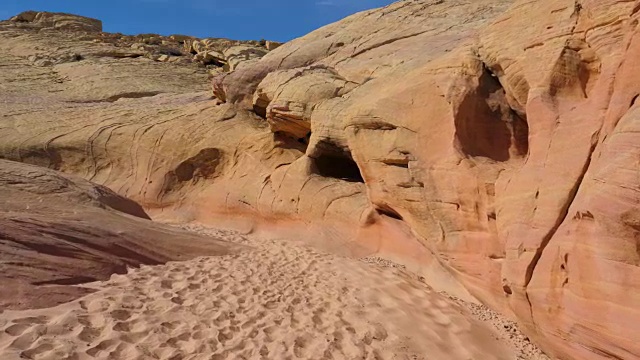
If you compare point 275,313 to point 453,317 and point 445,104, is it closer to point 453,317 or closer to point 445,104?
point 453,317

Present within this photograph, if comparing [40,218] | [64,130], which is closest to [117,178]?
[64,130]

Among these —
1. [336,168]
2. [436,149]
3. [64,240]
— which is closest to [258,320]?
[64,240]

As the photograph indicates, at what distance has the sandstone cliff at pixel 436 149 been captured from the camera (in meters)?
4.21

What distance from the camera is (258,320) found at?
15.8 feet

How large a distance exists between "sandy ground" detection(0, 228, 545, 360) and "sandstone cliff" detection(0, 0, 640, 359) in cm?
52

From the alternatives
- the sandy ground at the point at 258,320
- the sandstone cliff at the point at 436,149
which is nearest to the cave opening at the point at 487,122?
the sandstone cliff at the point at 436,149

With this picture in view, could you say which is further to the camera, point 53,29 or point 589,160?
point 53,29

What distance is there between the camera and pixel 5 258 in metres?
4.70

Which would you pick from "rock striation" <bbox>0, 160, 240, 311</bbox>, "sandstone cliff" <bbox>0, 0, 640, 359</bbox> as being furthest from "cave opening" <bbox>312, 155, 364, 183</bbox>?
"rock striation" <bbox>0, 160, 240, 311</bbox>

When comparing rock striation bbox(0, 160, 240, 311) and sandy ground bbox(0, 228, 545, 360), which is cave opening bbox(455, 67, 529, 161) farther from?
rock striation bbox(0, 160, 240, 311)

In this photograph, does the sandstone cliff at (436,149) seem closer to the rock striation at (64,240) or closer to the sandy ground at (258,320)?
the sandy ground at (258,320)

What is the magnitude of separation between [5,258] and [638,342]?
508 centimetres

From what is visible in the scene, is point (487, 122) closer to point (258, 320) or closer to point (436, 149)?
point (436, 149)

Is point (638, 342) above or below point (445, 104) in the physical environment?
below
